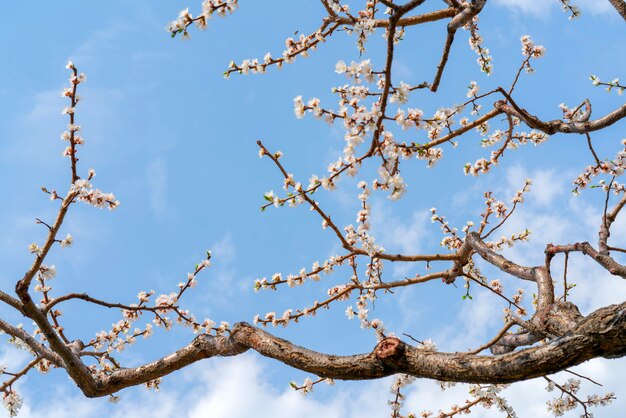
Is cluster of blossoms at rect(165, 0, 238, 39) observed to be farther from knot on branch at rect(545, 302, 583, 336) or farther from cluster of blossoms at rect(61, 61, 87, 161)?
knot on branch at rect(545, 302, 583, 336)

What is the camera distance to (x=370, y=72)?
4562 mm

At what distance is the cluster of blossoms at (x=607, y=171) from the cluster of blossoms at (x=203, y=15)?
15.4ft

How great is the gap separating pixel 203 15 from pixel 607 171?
534 cm

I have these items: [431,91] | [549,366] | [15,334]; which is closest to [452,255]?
[431,91]

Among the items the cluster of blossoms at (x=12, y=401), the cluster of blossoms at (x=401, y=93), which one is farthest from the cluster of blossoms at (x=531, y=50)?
the cluster of blossoms at (x=12, y=401)

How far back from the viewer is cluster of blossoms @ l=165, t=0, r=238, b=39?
5.01 meters

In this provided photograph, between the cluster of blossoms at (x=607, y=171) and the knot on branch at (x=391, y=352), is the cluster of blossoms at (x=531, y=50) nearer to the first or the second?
the cluster of blossoms at (x=607, y=171)

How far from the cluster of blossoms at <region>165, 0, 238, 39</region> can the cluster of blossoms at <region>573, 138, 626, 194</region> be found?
Answer: 4704 millimetres

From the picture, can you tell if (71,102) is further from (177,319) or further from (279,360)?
(279,360)

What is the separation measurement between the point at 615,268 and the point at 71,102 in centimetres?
522

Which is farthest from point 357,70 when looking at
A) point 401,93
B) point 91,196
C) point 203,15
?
point 91,196

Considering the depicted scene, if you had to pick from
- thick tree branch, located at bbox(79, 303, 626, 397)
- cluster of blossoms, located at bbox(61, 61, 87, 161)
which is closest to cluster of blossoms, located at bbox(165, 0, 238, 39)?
cluster of blossoms, located at bbox(61, 61, 87, 161)

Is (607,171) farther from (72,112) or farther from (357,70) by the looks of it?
(72,112)

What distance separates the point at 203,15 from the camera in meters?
5.14
